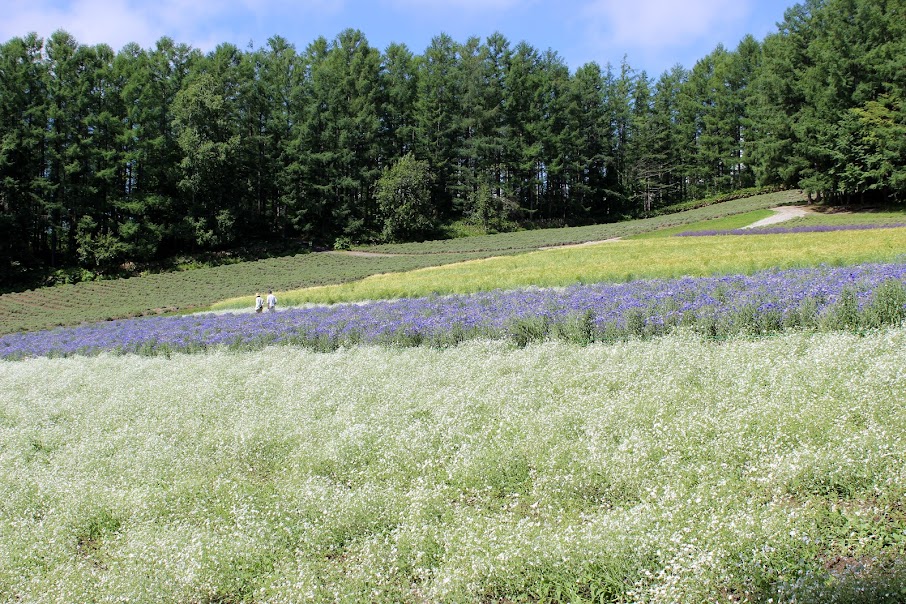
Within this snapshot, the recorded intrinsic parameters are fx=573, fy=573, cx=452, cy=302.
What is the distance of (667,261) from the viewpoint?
77.9 ft

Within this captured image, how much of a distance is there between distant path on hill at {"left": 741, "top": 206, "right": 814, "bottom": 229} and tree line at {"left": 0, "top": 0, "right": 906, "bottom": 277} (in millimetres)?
2632

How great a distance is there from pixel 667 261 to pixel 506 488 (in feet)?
65.4

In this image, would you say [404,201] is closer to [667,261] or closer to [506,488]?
[667,261]

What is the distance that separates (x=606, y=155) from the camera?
3275 inches

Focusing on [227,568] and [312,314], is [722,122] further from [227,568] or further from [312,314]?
[227,568]

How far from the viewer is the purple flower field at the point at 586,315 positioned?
10.8 metres

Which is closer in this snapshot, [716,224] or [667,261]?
[667,261]

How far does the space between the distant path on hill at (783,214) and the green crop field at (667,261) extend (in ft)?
46.8

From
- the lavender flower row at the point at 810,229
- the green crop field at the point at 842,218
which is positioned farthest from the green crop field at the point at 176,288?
the green crop field at the point at 842,218

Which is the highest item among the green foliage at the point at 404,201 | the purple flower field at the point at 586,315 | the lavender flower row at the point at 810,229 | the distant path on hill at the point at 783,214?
the green foliage at the point at 404,201

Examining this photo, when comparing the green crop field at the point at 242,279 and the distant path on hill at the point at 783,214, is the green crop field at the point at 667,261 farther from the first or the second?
the distant path on hill at the point at 783,214

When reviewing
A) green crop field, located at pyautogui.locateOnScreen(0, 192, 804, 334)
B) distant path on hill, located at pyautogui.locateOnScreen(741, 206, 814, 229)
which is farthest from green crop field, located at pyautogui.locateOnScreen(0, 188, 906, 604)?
distant path on hill, located at pyautogui.locateOnScreen(741, 206, 814, 229)

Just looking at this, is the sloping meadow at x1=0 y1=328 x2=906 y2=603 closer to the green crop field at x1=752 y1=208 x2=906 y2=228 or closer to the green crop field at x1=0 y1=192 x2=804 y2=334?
the green crop field at x1=0 y1=192 x2=804 y2=334

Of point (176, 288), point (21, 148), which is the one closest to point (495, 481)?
point (176, 288)
